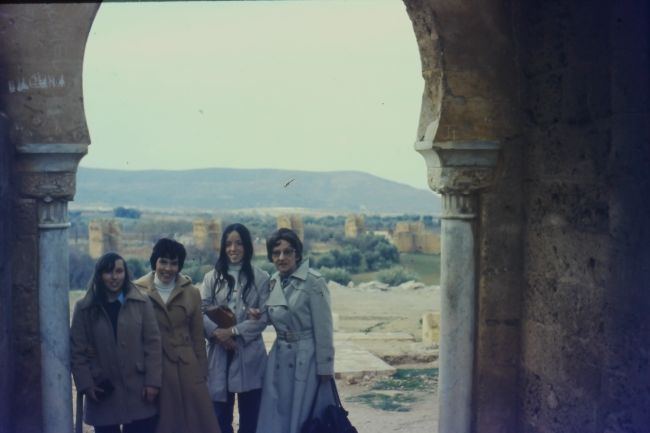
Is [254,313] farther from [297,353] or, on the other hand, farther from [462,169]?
[462,169]

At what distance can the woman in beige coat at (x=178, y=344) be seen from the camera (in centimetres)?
530

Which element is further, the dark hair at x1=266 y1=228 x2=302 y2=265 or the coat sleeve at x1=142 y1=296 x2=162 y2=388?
the dark hair at x1=266 y1=228 x2=302 y2=265

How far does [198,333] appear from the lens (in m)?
5.41

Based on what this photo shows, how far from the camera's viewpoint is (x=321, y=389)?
5.39 metres

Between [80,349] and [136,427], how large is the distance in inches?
23.6

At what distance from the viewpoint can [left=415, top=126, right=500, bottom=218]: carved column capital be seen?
5.47m

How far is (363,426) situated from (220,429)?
Answer: 9.79ft

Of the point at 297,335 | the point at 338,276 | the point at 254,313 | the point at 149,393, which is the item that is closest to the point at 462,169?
the point at 297,335

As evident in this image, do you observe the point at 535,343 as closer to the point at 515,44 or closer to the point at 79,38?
the point at 515,44

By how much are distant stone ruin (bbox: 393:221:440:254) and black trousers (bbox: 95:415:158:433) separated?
30.7 meters

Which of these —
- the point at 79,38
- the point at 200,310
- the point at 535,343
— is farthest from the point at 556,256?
the point at 79,38

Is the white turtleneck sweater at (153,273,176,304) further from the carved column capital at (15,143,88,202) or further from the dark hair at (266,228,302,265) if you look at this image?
the carved column capital at (15,143,88,202)

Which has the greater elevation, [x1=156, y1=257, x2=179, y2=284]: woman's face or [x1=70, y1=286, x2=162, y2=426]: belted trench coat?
[x1=156, y1=257, x2=179, y2=284]: woman's face

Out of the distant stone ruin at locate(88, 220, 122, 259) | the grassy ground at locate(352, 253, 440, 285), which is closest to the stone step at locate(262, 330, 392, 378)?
the grassy ground at locate(352, 253, 440, 285)
